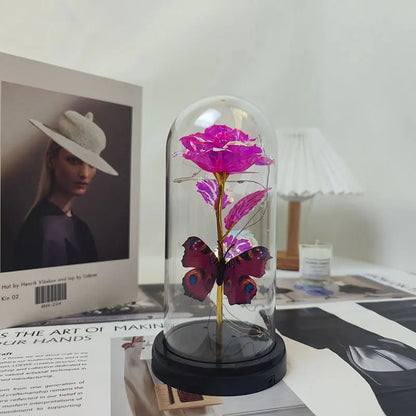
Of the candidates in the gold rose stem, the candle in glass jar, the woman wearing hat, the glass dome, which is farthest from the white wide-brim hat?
the candle in glass jar

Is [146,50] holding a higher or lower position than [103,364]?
higher

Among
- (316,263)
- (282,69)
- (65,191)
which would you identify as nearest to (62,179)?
(65,191)

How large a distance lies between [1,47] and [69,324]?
0.61 metres

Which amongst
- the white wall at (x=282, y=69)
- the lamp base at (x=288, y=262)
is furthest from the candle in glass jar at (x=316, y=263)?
the white wall at (x=282, y=69)

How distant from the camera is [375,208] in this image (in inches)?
41.5

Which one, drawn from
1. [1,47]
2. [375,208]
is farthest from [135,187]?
[375,208]

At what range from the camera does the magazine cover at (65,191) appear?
1.89 feet

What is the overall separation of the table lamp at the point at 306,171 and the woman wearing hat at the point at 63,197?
16.8 inches

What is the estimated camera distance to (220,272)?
472 mm

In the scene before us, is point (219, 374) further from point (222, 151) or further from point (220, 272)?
point (222, 151)

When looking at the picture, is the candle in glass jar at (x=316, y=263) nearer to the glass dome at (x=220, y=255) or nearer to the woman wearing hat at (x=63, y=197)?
the glass dome at (x=220, y=255)

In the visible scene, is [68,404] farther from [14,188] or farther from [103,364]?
[14,188]

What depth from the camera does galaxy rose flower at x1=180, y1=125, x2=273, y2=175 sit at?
0.45 metres

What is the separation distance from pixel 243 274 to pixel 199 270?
5 cm
